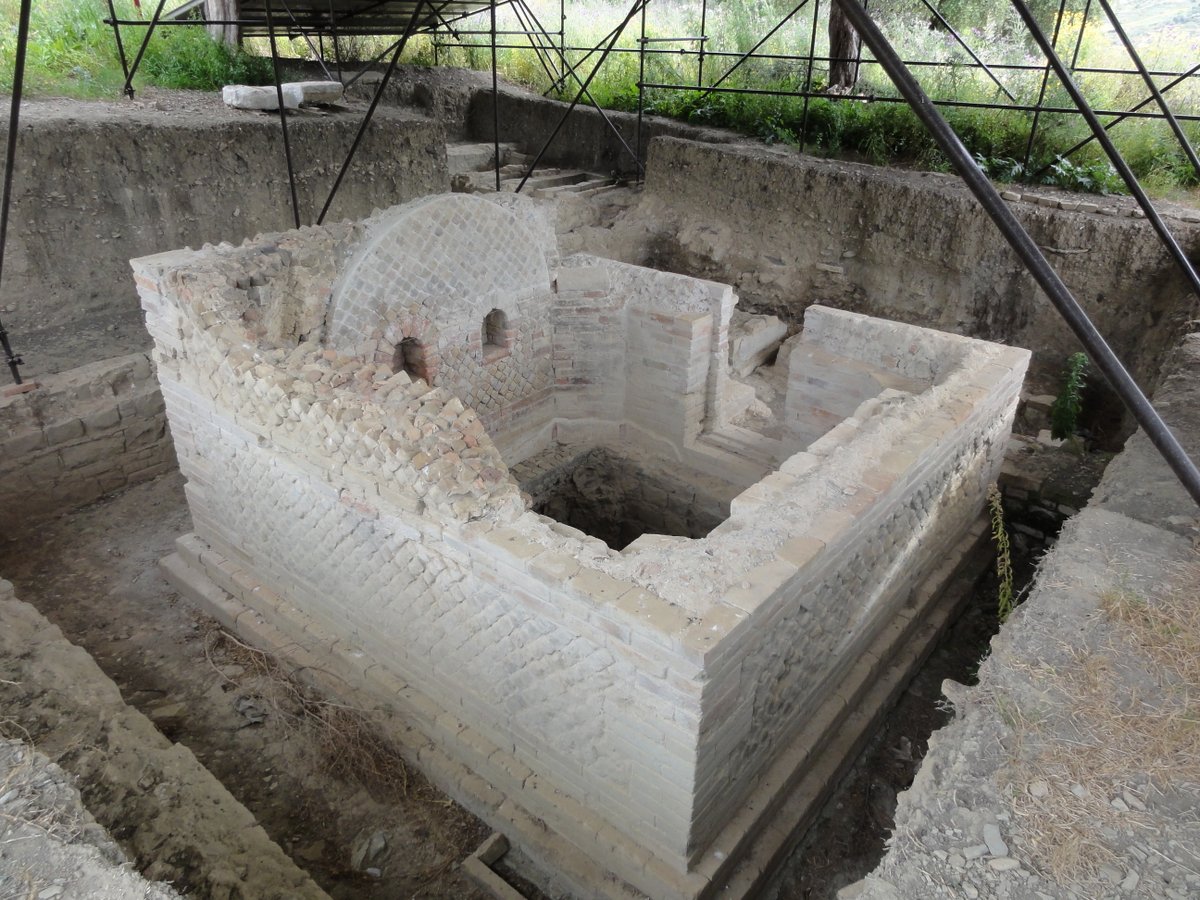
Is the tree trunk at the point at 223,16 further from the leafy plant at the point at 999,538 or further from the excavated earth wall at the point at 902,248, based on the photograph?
the leafy plant at the point at 999,538

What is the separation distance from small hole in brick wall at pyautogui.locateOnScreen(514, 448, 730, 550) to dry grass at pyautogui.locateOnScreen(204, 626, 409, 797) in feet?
6.56

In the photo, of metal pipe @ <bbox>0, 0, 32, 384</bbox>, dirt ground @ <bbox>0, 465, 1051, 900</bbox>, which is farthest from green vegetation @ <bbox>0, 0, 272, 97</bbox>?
dirt ground @ <bbox>0, 465, 1051, 900</bbox>

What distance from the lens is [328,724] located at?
4113mm

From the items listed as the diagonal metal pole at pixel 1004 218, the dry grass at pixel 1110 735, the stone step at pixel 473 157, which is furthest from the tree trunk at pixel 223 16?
the dry grass at pixel 1110 735

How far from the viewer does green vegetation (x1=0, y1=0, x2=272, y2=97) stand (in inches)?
349

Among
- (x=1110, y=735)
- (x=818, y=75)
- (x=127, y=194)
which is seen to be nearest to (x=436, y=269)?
(x=1110, y=735)

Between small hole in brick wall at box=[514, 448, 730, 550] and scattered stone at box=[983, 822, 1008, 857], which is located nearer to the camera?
scattered stone at box=[983, 822, 1008, 857]

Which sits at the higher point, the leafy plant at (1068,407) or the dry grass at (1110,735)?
the dry grass at (1110,735)

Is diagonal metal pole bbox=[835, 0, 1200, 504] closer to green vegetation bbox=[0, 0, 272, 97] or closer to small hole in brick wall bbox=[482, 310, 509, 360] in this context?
small hole in brick wall bbox=[482, 310, 509, 360]

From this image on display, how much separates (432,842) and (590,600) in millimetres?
1689

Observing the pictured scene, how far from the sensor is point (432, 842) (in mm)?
3768

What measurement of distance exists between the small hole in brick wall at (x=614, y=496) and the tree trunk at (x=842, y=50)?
6.83 meters

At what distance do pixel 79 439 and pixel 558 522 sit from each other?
12.8ft

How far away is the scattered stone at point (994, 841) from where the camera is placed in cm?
208
